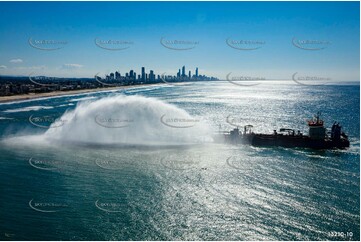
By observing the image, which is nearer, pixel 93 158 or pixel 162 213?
pixel 162 213

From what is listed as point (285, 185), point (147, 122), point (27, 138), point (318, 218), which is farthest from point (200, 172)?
point (27, 138)

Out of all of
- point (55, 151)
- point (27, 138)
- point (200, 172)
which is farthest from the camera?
point (27, 138)

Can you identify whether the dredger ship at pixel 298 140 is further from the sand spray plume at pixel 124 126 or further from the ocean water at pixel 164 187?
the sand spray plume at pixel 124 126

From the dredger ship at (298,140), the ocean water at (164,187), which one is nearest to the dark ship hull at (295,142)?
the dredger ship at (298,140)

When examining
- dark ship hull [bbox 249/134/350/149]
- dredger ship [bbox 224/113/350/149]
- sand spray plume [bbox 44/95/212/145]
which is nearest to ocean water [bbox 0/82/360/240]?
sand spray plume [bbox 44/95/212/145]

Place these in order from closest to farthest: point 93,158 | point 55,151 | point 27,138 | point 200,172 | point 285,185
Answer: point 285,185, point 200,172, point 93,158, point 55,151, point 27,138

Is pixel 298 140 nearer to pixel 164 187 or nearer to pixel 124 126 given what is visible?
pixel 124 126

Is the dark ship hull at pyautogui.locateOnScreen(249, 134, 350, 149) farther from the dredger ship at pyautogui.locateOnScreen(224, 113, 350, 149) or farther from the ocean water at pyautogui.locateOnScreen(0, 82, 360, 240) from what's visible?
the ocean water at pyautogui.locateOnScreen(0, 82, 360, 240)

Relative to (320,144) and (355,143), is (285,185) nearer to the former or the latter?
(320,144)
